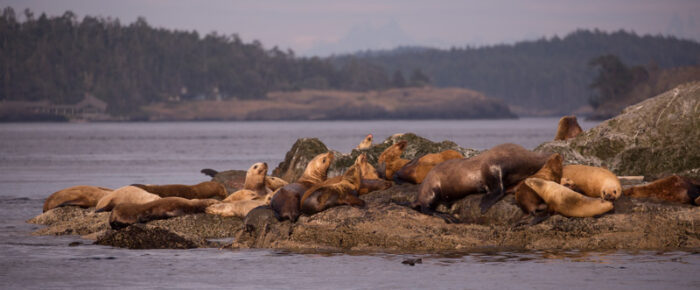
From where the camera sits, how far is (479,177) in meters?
14.5

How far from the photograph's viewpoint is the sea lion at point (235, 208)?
1689 cm

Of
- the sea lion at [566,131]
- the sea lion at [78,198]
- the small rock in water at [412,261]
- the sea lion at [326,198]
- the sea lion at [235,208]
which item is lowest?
the sea lion at [78,198]

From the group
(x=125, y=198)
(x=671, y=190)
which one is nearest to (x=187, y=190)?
(x=125, y=198)

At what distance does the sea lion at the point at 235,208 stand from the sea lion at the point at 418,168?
2.38 metres

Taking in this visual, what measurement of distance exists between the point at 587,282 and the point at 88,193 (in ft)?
38.3

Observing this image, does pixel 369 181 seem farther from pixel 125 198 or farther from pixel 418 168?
pixel 125 198

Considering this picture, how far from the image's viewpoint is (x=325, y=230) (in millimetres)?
14438

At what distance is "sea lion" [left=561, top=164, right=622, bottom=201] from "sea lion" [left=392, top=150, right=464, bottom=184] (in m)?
2.38

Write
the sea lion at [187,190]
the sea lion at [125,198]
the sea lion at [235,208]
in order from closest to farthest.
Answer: the sea lion at [235,208] < the sea lion at [125,198] < the sea lion at [187,190]

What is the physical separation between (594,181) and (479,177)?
171 cm

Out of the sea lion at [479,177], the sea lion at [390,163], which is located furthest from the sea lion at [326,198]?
the sea lion at [390,163]

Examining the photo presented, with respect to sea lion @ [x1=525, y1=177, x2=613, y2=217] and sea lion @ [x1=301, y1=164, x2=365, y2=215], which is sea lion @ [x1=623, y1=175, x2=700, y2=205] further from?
sea lion @ [x1=301, y1=164, x2=365, y2=215]

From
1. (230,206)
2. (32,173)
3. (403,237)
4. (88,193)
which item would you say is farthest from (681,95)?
(32,173)

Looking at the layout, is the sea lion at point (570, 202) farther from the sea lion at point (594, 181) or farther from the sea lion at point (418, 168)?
the sea lion at point (418, 168)
